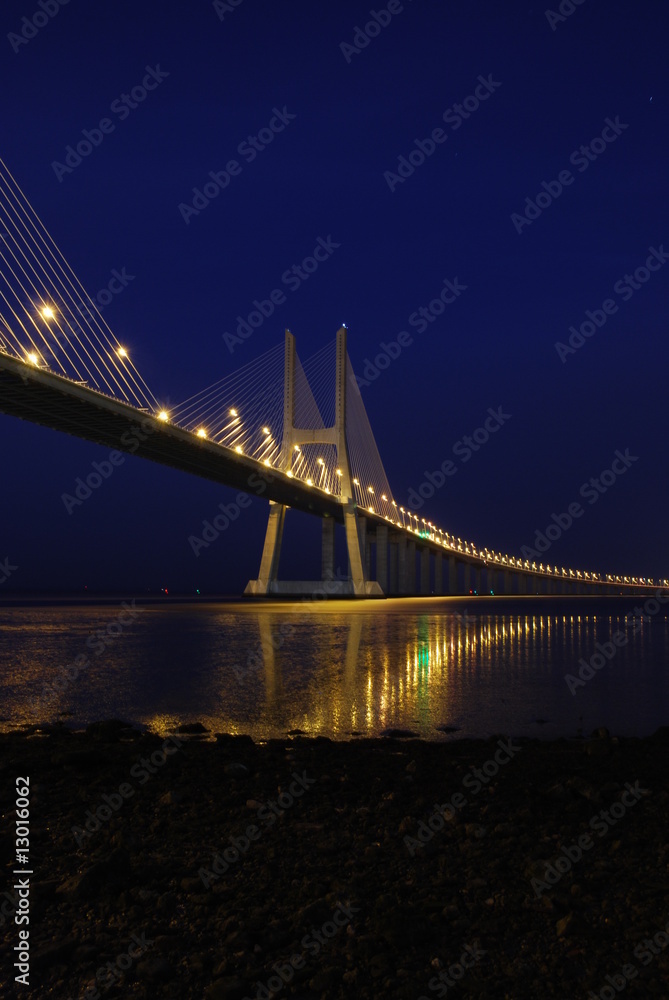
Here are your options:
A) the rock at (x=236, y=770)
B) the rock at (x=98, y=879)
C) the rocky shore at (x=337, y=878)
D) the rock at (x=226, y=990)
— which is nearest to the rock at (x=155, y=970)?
the rocky shore at (x=337, y=878)

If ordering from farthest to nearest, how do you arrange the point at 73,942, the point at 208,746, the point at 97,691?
the point at 97,691
the point at 208,746
the point at 73,942

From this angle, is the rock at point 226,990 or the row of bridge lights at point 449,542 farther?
the row of bridge lights at point 449,542

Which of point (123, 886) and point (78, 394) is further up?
point (78, 394)

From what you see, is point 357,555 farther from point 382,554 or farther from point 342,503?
point 382,554

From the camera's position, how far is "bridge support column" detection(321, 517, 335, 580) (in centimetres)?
6175

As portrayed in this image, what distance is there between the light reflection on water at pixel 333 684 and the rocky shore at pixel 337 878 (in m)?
2.25

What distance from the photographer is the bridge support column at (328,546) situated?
203 ft

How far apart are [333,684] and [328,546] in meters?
50.5

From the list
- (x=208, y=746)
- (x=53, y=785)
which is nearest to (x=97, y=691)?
(x=208, y=746)

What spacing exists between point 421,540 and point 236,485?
39643 millimetres

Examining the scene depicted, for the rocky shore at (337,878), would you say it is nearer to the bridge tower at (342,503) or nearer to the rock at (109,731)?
the rock at (109,731)

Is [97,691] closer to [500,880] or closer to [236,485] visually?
[500,880]

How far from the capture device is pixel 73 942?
9.64 feet

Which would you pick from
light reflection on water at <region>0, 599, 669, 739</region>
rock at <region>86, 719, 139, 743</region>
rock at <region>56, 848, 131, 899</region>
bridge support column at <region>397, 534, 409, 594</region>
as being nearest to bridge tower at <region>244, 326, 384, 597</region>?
bridge support column at <region>397, 534, 409, 594</region>
